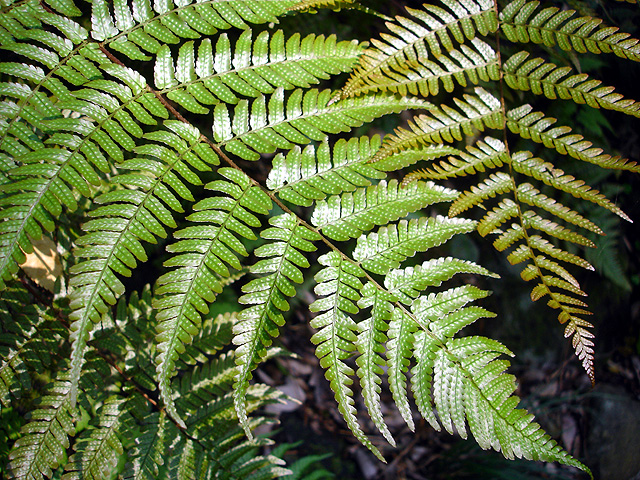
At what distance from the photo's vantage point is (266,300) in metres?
1.39

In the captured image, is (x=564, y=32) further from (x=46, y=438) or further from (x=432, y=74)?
(x=46, y=438)

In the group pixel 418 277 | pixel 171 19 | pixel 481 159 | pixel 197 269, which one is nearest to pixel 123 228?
pixel 197 269

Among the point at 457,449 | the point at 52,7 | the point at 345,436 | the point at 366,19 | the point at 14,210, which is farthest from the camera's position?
the point at 345,436

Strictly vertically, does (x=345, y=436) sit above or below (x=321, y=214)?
below

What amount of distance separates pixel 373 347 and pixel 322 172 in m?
0.71

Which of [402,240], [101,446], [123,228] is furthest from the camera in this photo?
[101,446]

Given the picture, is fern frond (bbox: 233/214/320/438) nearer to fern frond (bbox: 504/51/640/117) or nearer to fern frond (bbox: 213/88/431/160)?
fern frond (bbox: 213/88/431/160)

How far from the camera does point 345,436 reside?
3613mm

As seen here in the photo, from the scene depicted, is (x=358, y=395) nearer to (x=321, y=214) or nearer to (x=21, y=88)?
(x=321, y=214)

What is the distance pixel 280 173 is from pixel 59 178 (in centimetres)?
79

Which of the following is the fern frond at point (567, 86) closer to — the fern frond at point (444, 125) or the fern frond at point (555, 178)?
the fern frond at point (444, 125)

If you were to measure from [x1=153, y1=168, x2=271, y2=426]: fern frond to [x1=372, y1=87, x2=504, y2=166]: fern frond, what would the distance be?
55 cm

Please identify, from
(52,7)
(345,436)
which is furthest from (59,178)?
(345,436)

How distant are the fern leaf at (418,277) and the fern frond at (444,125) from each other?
1.49 ft
